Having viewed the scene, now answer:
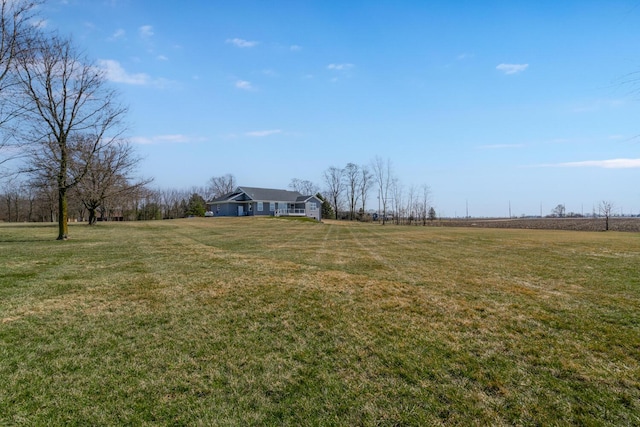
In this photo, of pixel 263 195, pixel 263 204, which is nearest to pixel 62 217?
pixel 263 204

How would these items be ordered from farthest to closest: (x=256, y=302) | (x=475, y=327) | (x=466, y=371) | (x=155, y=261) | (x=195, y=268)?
(x=155, y=261)
(x=195, y=268)
(x=256, y=302)
(x=475, y=327)
(x=466, y=371)

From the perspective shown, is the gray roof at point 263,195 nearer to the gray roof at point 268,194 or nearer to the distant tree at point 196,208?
the gray roof at point 268,194

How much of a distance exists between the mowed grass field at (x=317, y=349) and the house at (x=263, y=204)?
40.4 m

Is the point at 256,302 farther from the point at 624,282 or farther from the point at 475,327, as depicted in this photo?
the point at 624,282

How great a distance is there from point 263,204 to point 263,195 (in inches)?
67.7

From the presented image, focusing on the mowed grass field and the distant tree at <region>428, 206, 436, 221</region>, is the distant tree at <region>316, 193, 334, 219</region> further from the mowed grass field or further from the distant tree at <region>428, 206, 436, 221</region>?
the mowed grass field

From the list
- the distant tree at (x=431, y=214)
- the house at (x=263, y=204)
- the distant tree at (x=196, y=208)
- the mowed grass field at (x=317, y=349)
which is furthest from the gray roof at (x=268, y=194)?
the mowed grass field at (x=317, y=349)

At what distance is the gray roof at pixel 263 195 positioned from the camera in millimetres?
47919

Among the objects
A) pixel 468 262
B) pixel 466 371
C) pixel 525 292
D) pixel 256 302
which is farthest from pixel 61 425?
pixel 468 262

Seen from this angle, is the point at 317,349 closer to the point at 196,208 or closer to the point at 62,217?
the point at 62,217

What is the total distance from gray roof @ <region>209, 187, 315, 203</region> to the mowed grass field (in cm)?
4061

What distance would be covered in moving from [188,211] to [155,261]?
49.7 metres

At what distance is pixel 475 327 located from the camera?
4520 millimetres

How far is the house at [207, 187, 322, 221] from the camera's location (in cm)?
4788
